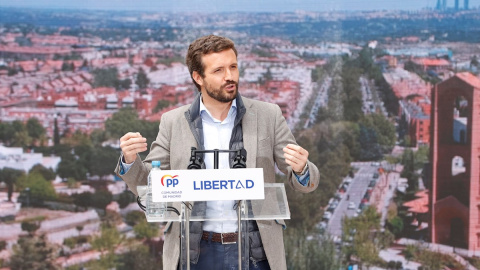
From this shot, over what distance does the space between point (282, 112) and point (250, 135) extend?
2795mm

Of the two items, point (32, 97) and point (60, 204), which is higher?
point (32, 97)

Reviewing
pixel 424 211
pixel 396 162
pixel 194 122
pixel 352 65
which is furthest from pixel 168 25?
pixel 194 122

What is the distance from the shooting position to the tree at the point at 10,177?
522 centimetres

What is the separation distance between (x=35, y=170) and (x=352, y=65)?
251 cm

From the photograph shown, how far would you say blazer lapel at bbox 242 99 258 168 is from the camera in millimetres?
2430

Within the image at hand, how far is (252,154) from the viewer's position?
7.98 ft

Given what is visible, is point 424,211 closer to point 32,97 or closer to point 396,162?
point 396,162

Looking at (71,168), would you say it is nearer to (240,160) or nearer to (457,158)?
(457,158)

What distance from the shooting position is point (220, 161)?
7.75 feet

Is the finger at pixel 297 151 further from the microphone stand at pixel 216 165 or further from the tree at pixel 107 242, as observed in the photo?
the tree at pixel 107 242

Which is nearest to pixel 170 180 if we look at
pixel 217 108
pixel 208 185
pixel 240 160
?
pixel 208 185

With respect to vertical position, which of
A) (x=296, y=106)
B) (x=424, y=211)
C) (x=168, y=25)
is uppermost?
(x=168, y=25)

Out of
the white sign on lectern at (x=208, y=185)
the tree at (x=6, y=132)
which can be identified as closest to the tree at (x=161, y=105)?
the tree at (x=6, y=132)

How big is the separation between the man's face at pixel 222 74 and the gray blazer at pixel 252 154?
0.54 ft
